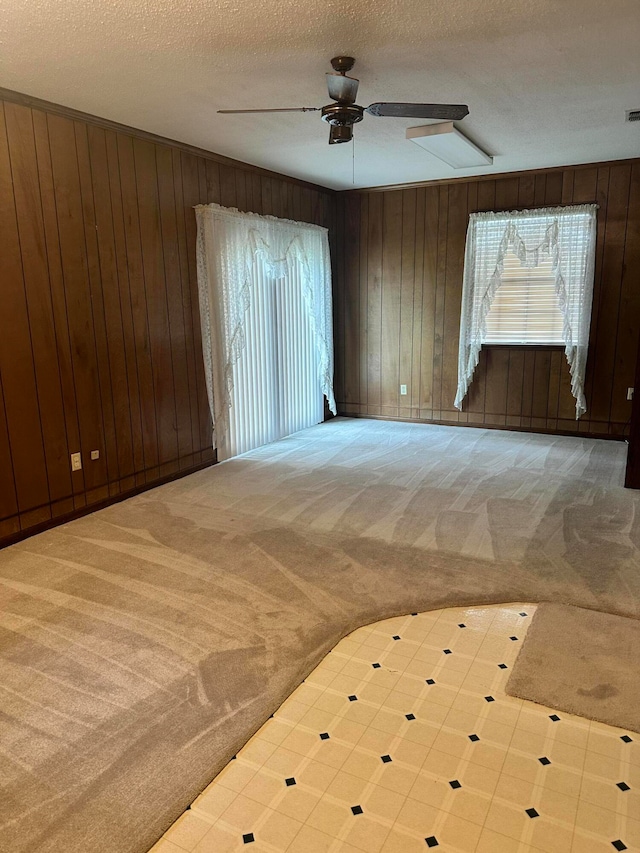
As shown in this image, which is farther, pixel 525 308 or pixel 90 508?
pixel 525 308

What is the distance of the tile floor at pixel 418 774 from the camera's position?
161 centimetres

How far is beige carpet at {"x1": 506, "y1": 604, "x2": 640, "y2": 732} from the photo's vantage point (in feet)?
6.91

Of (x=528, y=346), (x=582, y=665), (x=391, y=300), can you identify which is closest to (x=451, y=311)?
(x=391, y=300)

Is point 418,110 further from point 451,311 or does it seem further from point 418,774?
point 451,311

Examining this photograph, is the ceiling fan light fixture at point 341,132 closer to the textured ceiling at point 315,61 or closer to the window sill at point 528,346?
the textured ceiling at point 315,61

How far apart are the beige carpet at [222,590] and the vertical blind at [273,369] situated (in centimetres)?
62

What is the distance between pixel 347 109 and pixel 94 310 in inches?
80.3

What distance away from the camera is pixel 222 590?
116 inches

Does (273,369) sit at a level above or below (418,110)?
below

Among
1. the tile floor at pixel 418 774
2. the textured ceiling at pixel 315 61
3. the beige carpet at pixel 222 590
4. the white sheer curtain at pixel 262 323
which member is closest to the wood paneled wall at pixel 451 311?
the white sheer curtain at pixel 262 323

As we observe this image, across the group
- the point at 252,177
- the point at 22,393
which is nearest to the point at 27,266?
the point at 22,393

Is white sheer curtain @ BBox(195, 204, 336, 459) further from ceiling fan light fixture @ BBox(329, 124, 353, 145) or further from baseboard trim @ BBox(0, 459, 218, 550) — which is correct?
ceiling fan light fixture @ BBox(329, 124, 353, 145)

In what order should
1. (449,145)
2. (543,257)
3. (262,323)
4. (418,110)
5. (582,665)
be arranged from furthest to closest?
(543,257) → (262,323) → (449,145) → (418,110) → (582,665)

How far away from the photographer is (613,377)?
564cm
